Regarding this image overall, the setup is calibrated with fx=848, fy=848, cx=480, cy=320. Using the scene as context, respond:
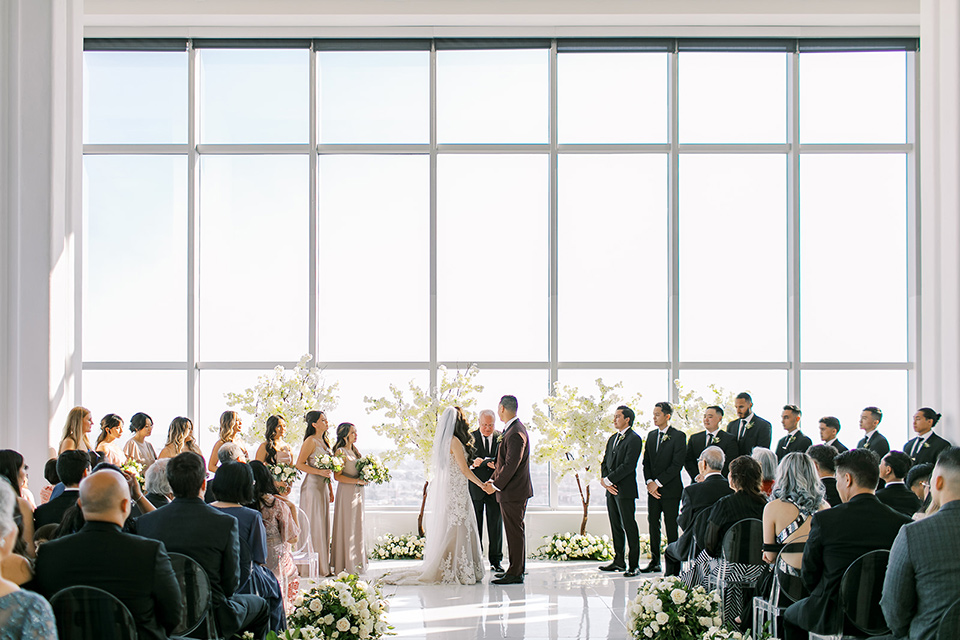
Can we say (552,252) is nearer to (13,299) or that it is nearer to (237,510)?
(13,299)

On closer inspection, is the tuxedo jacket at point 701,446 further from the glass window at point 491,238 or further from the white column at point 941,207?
the glass window at point 491,238

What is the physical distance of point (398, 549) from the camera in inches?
404

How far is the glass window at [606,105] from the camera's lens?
456 inches

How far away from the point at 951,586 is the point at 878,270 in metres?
9.16

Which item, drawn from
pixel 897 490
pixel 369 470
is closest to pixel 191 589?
pixel 897 490

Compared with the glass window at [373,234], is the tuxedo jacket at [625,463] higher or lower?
lower

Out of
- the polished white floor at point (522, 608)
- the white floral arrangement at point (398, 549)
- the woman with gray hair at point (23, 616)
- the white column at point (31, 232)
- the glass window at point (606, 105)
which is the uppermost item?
the glass window at point (606, 105)

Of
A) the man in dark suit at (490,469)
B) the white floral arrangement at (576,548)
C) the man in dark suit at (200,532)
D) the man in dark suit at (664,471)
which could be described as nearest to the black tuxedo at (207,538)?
the man in dark suit at (200,532)

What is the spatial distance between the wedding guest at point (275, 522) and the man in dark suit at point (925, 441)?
6195mm

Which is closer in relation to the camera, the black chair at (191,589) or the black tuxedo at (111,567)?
the black tuxedo at (111,567)

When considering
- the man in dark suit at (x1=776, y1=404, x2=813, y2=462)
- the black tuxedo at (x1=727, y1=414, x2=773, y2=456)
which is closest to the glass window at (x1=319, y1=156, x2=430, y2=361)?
the black tuxedo at (x1=727, y1=414, x2=773, y2=456)

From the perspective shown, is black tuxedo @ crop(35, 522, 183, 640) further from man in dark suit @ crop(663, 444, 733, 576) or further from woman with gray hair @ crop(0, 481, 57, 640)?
man in dark suit @ crop(663, 444, 733, 576)

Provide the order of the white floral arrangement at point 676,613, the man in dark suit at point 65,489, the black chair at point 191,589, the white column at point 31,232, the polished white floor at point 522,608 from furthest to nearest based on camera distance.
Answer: the white column at point 31,232, the polished white floor at point 522,608, the white floral arrangement at point 676,613, the man in dark suit at point 65,489, the black chair at point 191,589

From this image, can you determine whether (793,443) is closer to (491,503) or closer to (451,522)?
(491,503)
